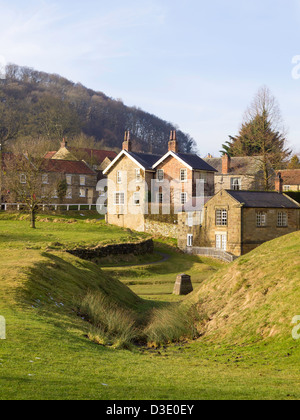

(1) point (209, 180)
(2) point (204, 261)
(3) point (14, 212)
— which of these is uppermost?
(1) point (209, 180)

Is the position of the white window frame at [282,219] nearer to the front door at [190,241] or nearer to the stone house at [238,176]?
the front door at [190,241]

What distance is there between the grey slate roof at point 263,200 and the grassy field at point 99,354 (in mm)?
22580

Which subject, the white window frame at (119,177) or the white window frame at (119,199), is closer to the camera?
the white window frame at (119,199)

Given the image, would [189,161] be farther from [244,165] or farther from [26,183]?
[26,183]

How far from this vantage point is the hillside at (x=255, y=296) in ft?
54.1

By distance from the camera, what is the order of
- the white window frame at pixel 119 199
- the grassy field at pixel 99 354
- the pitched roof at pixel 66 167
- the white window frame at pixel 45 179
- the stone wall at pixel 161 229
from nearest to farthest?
the grassy field at pixel 99 354 < the stone wall at pixel 161 229 < the white window frame at pixel 119 199 < the white window frame at pixel 45 179 < the pitched roof at pixel 66 167

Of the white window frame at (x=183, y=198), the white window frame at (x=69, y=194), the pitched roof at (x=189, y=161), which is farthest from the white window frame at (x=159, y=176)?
the white window frame at (x=69, y=194)

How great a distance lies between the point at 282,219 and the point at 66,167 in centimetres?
3473

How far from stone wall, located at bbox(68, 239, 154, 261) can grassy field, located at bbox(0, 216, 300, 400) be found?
1237 cm
